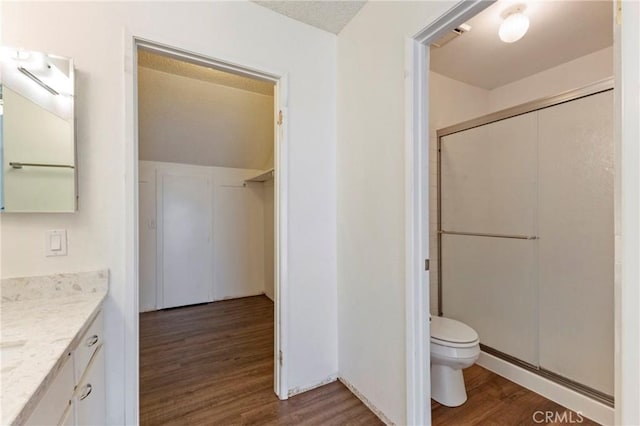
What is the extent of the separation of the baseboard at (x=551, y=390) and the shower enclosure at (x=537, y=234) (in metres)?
0.05

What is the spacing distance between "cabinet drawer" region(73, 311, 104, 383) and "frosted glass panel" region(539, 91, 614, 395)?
257 cm

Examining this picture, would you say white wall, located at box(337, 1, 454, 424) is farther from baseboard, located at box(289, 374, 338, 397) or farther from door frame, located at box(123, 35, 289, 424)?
door frame, located at box(123, 35, 289, 424)

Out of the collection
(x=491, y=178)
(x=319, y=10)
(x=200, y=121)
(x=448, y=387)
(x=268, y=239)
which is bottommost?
(x=448, y=387)

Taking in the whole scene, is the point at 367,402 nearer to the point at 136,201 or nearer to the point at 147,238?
the point at 136,201

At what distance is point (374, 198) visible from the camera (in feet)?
5.50

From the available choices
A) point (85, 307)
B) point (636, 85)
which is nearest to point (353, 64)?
point (636, 85)

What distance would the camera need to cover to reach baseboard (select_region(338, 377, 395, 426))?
5.14ft

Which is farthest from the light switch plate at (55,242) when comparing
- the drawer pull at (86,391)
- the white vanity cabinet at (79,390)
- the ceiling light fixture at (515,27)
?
the ceiling light fixture at (515,27)

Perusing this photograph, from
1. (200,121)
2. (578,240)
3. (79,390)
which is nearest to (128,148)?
(79,390)

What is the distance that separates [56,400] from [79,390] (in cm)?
24

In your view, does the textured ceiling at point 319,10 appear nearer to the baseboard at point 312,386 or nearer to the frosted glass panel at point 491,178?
the frosted glass panel at point 491,178

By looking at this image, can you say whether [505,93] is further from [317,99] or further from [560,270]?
[317,99]

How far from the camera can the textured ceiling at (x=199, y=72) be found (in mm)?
2357

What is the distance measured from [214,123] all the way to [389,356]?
2.91 m
